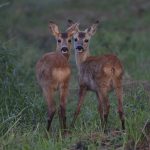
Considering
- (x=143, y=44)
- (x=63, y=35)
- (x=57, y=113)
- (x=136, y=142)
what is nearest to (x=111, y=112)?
(x=57, y=113)

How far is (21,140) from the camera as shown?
29.8 feet

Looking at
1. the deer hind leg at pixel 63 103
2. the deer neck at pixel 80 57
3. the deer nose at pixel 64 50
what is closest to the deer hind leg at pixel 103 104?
the deer hind leg at pixel 63 103

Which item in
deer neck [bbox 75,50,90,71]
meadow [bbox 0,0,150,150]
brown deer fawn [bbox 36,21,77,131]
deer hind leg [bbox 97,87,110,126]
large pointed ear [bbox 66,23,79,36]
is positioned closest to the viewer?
meadow [bbox 0,0,150,150]

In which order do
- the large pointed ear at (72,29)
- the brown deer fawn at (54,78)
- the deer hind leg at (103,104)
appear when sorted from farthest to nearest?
1. the large pointed ear at (72,29)
2. the brown deer fawn at (54,78)
3. the deer hind leg at (103,104)

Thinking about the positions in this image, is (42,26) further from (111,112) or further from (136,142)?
(136,142)

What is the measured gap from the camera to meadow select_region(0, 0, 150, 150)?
9125mm

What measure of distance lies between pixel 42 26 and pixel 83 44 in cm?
1021

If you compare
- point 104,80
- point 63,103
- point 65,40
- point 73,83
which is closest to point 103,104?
point 104,80

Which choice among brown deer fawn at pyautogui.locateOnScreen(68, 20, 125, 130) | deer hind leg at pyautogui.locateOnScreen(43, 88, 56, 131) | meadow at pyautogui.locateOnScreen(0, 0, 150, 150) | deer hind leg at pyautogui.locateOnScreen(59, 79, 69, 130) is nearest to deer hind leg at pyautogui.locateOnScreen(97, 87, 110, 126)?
brown deer fawn at pyautogui.locateOnScreen(68, 20, 125, 130)

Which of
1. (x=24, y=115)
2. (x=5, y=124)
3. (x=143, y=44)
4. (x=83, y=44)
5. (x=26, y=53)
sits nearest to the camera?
(x=5, y=124)

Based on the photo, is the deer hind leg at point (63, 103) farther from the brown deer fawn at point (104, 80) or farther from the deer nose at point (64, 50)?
the deer nose at point (64, 50)

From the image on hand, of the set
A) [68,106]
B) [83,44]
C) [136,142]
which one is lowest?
[136,142]

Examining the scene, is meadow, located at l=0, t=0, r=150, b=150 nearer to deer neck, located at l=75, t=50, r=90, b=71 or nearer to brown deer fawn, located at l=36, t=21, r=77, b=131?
brown deer fawn, located at l=36, t=21, r=77, b=131

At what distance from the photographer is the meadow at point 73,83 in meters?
9.12
